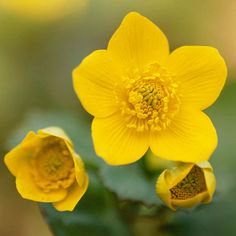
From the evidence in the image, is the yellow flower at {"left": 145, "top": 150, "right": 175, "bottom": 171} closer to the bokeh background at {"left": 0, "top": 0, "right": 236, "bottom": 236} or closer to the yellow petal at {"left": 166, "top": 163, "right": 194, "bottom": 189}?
the yellow petal at {"left": 166, "top": 163, "right": 194, "bottom": 189}

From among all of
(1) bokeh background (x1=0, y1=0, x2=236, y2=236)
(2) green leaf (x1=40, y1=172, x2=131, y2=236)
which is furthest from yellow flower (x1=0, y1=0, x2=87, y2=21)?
(2) green leaf (x1=40, y1=172, x2=131, y2=236)

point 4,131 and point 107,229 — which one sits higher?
point 4,131

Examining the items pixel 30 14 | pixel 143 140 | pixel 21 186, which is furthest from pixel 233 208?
pixel 30 14

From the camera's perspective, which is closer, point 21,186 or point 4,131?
point 21,186

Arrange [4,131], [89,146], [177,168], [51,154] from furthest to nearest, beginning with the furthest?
[4,131] < [89,146] < [51,154] < [177,168]

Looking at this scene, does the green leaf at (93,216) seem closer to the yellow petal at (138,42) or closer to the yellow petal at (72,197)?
the yellow petal at (72,197)

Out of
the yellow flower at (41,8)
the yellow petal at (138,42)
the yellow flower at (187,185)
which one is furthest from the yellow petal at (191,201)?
the yellow flower at (41,8)

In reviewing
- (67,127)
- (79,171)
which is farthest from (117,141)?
(67,127)

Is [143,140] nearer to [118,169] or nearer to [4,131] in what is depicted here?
[118,169]
